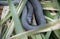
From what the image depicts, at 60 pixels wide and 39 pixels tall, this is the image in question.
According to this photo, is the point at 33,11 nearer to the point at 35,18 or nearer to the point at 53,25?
the point at 35,18

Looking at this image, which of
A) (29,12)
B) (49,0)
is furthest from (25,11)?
(49,0)

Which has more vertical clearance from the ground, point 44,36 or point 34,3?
point 34,3

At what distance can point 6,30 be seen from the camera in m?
0.64

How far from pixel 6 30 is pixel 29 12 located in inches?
5.2

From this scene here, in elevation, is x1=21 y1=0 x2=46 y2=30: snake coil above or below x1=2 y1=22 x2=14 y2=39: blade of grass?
above

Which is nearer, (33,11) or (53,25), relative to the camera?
(53,25)

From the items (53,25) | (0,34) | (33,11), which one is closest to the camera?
(53,25)

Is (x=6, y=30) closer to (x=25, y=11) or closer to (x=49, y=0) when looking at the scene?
(x=25, y=11)

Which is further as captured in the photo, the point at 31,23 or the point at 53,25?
the point at 31,23

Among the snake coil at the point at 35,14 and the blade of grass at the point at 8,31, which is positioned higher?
the snake coil at the point at 35,14

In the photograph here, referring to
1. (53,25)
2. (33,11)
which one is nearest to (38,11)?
(33,11)

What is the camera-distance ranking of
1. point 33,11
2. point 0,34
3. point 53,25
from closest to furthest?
point 53,25 → point 0,34 → point 33,11

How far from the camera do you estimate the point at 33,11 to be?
699 millimetres

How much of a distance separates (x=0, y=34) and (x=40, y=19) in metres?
0.19
